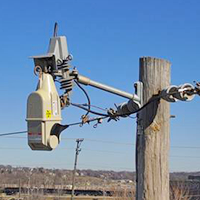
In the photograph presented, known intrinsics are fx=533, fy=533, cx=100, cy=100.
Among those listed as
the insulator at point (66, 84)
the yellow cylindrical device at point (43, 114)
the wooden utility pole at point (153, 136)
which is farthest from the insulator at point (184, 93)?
the yellow cylindrical device at point (43, 114)

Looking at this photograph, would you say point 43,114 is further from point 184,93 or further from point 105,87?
point 184,93

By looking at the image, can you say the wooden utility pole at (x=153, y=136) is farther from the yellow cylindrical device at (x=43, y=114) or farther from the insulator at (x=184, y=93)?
the yellow cylindrical device at (x=43, y=114)

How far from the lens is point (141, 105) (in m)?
4.07

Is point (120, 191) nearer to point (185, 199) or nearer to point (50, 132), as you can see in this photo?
point (185, 199)

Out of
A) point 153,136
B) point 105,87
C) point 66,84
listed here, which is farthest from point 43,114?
point 153,136

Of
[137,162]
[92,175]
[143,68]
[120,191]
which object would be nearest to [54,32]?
[143,68]

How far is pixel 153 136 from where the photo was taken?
405cm

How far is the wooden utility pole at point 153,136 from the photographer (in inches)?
158

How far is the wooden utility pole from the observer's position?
401cm

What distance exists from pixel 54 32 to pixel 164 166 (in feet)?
4.32

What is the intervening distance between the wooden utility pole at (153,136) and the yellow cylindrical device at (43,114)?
2.91 ft

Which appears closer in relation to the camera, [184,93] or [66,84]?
[66,84]

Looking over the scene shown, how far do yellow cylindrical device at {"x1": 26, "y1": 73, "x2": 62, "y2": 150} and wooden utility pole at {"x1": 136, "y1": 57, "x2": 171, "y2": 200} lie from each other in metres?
0.89

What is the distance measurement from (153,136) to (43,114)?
107 cm
